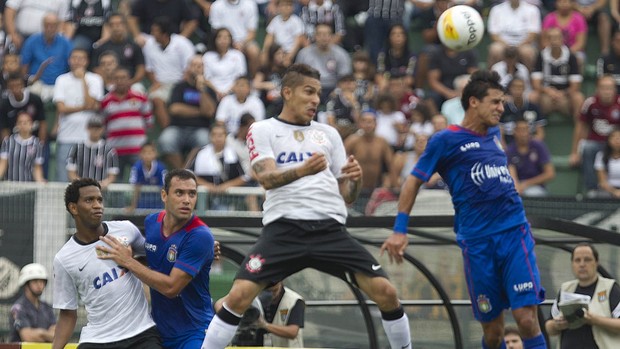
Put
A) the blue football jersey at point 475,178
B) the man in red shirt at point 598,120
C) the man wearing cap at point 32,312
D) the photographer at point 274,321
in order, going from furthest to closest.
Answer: the man in red shirt at point 598,120
the man wearing cap at point 32,312
the photographer at point 274,321
the blue football jersey at point 475,178

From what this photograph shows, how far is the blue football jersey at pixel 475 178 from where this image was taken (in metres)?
9.62

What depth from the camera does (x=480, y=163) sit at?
380 inches

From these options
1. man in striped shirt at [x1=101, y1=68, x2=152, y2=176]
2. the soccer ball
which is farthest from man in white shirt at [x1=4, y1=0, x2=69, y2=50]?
the soccer ball

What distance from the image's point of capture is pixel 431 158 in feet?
31.9

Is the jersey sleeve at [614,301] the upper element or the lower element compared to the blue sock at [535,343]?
upper

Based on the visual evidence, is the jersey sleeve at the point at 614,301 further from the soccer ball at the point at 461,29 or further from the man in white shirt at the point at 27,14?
the man in white shirt at the point at 27,14

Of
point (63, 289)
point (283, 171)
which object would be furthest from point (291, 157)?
point (63, 289)

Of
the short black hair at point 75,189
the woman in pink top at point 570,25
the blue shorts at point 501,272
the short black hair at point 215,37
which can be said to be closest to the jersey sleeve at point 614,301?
the blue shorts at point 501,272

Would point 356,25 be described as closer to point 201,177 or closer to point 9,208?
point 201,177

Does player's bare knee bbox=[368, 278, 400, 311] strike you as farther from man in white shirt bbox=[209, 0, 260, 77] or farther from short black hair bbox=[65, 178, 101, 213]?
man in white shirt bbox=[209, 0, 260, 77]

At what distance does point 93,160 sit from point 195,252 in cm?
768

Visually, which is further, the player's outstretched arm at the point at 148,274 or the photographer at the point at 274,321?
the photographer at the point at 274,321

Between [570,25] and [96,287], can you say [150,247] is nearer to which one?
[96,287]

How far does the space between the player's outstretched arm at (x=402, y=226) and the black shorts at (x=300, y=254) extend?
353 millimetres
